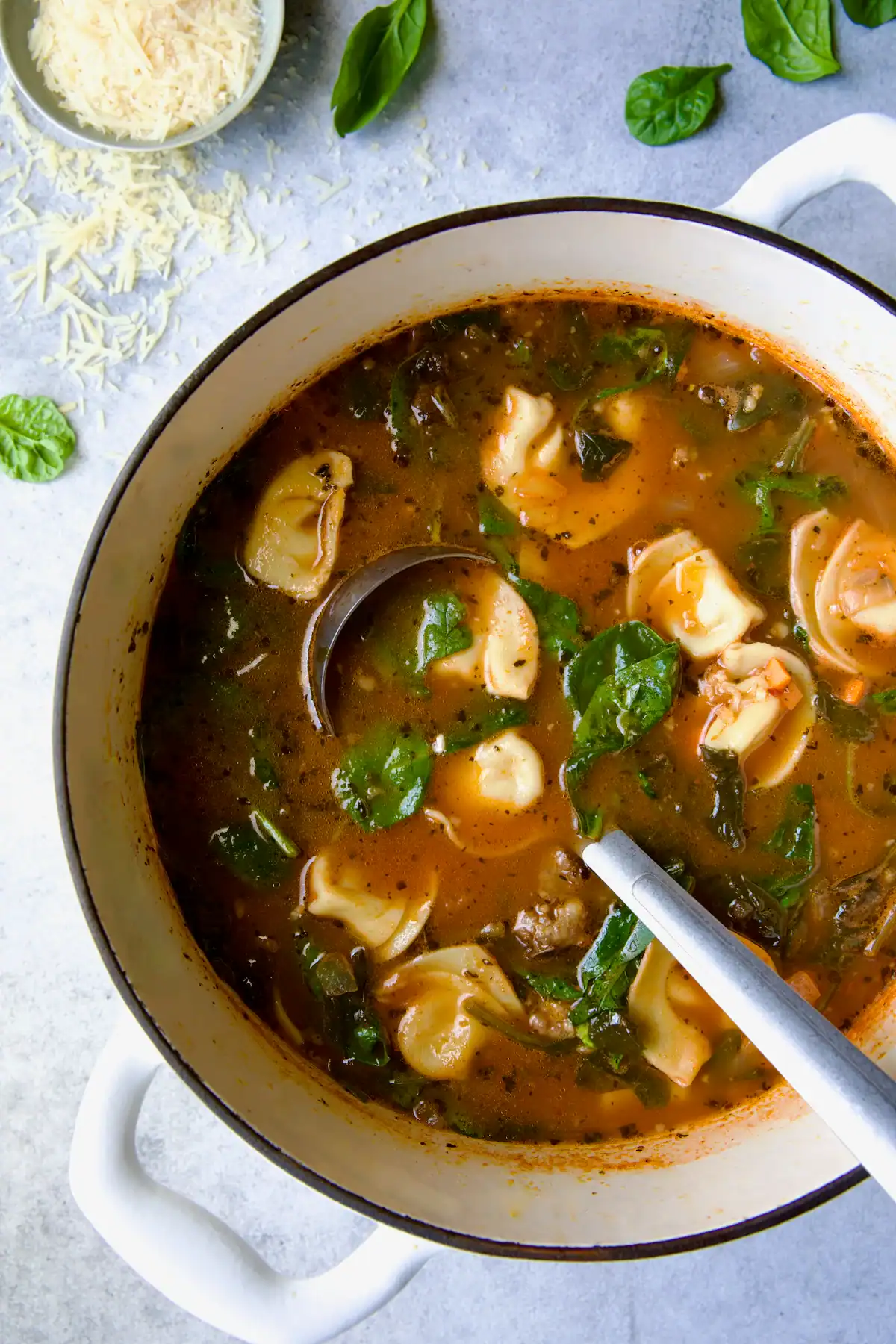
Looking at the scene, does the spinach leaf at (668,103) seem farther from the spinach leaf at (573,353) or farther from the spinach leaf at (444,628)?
the spinach leaf at (444,628)

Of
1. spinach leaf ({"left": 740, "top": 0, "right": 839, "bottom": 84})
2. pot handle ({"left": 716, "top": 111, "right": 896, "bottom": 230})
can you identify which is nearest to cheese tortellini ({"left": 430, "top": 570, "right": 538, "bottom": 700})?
pot handle ({"left": 716, "top": 111, "right": 896, "bottom": 230})

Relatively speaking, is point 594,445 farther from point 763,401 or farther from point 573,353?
point 763,401

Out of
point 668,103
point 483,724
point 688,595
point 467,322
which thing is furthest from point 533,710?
point 668,103

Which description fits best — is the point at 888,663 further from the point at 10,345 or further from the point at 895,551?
the point at 10,345

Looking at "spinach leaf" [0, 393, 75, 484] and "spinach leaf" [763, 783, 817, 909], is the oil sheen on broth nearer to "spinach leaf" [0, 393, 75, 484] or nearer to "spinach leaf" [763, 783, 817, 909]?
"spinach leaf" [763, 783, 817, 909]

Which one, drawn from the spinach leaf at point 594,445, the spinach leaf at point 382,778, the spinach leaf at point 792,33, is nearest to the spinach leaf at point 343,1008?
the spinach leaf at point 382,778

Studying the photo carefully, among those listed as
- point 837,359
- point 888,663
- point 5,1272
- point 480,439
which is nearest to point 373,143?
point 480,439

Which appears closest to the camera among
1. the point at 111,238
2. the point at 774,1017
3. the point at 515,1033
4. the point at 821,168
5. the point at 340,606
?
the point at 774,1017
